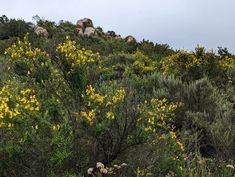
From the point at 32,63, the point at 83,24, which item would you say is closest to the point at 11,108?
the point at 32,63

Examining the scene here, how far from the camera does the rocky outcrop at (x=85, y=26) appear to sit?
98.8ft

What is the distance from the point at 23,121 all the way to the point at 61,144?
489 millimetres

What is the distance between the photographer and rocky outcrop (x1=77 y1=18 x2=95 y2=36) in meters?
30.1

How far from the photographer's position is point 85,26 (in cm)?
3216

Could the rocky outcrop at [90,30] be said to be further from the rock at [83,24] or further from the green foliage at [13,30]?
the green foliage at [13,30]

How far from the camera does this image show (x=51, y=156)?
4980 millimetres

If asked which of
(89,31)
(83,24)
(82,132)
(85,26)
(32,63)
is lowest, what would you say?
(82,132)

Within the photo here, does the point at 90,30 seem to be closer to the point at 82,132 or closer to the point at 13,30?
the point at 13,30

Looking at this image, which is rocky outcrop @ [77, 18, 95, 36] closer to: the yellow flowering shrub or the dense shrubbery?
the yellow flowering shrub

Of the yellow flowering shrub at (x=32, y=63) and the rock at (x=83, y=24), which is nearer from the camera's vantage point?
the yellow flowering shrub at (x=32, y=63)

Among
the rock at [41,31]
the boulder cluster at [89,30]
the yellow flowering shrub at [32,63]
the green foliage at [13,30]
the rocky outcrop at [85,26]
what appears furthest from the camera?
the rocky outcrop at [85,26]

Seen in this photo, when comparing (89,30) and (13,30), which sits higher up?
(89,30)

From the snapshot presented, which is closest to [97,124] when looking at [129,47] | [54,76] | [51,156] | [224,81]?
[51,156]

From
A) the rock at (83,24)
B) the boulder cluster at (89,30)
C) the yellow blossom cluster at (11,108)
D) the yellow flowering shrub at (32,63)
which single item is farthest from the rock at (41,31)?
the yellow blossom cluster at (11,108)
